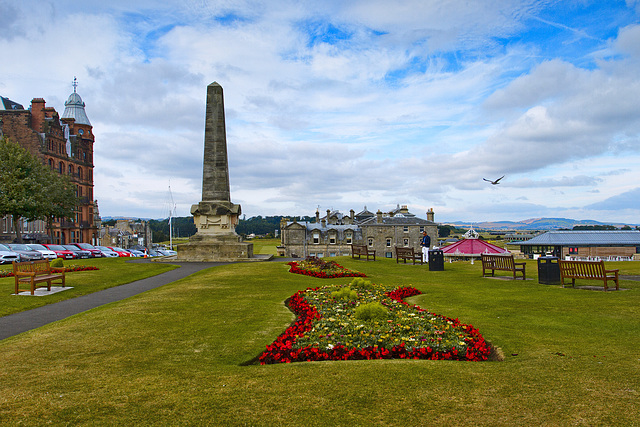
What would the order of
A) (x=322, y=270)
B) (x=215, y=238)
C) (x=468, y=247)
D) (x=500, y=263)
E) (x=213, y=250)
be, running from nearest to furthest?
(x=500, y=263)
(x=322, y=270)
(x=213, y=250)
(x=215, y=238)
(x=468, y=247)

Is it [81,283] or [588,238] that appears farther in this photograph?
[588,238]

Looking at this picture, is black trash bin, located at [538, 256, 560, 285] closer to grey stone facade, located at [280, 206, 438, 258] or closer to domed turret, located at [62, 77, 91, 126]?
grey stone facade, located at [280, 206, 438, 258]

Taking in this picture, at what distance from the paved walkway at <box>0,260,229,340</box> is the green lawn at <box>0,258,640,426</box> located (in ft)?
3.33

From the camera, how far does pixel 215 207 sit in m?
31.0

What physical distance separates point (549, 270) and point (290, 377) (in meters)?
13.3

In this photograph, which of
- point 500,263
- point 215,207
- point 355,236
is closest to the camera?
point 500,263

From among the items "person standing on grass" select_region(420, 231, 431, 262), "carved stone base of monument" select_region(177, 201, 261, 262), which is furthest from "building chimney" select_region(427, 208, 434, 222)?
"carved stone base of monument" select_region(177, 201, 261, 262)

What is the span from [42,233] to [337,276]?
216 ft

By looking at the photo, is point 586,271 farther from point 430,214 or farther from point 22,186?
point 430,214

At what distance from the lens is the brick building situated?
64.8 meters

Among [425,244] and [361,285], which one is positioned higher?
[425,244]

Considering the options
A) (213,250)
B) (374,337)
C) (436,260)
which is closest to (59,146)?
(213,250)

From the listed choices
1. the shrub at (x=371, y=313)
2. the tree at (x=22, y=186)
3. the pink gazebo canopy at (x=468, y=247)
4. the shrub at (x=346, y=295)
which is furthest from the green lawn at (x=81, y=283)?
the tree at (x=22, y=186)

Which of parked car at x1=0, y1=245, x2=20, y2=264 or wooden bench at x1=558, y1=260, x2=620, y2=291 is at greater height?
parked car at x1=0, y1=245, x2=20, y2=264
